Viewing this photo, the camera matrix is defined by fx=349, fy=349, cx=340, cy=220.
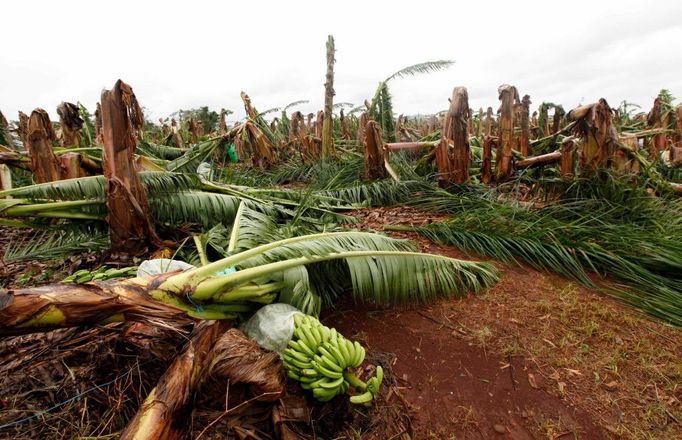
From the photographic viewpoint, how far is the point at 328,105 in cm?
778

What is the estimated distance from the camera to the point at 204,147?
5.04 metres

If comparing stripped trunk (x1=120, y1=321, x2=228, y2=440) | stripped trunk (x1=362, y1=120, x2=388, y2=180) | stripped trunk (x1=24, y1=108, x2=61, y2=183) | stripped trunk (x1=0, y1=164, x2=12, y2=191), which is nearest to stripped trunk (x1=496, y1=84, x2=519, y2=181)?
stripped trunk (x1=362, y1=120, x2=388, y2=180)

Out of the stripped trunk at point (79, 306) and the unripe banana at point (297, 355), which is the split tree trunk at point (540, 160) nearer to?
the unripe banana at point (297, 355)

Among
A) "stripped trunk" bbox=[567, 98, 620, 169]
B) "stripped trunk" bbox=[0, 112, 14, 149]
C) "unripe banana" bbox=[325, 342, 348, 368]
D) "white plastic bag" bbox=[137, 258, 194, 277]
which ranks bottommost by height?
"unripe banana" bbox=[325, 342, 348, 368]

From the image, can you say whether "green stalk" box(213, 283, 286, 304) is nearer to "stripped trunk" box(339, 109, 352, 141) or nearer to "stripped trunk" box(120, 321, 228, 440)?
"stripped trunk" box(120, 321, 228, 440)

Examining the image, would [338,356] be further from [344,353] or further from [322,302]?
[322,302]

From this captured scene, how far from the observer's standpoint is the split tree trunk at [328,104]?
764 cm

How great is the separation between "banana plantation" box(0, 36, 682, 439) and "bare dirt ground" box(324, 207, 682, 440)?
0.5 inches

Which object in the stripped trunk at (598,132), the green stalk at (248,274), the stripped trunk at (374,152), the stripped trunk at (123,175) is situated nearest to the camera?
the green stalk at (248,274)

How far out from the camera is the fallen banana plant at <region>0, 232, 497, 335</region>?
4.62 feet

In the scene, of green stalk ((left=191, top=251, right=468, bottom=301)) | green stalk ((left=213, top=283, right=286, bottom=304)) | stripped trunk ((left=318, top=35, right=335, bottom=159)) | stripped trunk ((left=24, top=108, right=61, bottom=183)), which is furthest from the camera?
stripped trunk ((left=318, top=35, right=335, bottom=159))

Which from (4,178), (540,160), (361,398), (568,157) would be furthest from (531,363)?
(4,178)

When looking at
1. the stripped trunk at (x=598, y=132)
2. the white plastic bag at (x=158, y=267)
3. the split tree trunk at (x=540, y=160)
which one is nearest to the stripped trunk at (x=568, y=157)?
the stripped trunk at (x=598, y=132)

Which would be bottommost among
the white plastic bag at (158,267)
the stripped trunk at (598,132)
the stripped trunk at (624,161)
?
the white plastic bag at (158,267)
